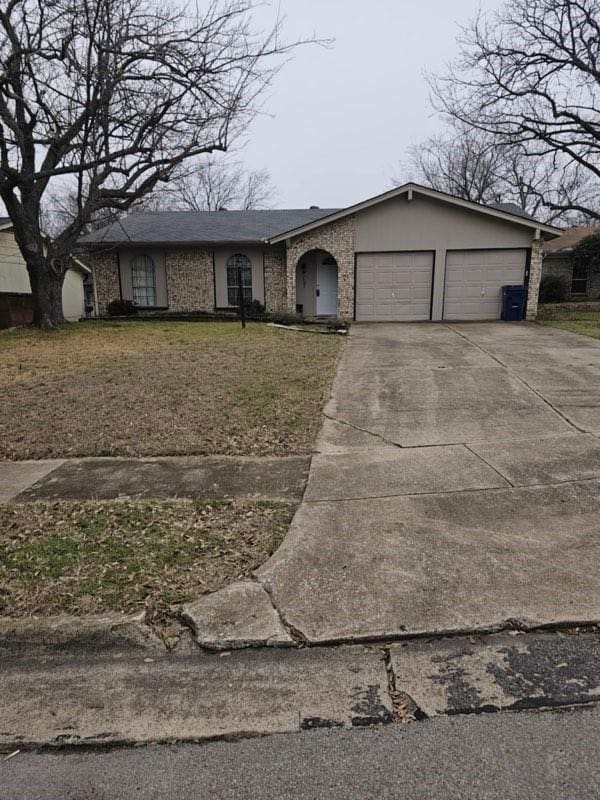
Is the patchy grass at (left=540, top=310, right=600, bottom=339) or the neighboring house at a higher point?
the neighboring house

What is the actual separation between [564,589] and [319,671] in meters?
1.50

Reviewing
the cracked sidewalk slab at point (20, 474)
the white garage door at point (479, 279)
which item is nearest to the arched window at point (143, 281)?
the white garage door at point (479, 279)

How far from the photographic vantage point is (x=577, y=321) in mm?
17422

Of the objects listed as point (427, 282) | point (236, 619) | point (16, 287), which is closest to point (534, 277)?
point (427, 282)

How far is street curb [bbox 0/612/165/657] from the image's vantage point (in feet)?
8.98

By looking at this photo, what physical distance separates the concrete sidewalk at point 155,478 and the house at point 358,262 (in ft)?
41.1

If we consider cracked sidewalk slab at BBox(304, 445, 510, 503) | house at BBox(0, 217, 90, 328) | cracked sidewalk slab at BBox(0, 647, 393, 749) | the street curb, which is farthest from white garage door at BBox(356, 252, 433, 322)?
cracked sidewalk slab at BBox(0, 647, 393, 749)

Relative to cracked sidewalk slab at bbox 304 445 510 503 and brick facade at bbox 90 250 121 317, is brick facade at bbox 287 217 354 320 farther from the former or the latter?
cracked sidewalk slab at bbox 304 445 510 503

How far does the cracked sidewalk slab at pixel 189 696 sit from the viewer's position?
220 cm

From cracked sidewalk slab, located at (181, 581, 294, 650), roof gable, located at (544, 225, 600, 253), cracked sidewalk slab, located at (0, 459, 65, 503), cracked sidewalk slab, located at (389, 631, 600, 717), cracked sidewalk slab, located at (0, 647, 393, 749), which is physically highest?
roof gable, located at (544, 225, 600, 253)

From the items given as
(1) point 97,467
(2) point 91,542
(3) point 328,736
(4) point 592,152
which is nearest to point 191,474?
(1) point 97,467

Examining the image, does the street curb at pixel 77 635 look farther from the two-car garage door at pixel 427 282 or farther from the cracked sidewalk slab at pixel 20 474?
the two-car garage door at pixel 427 282

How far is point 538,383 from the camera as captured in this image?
8430mm

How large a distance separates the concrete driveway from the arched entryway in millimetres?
12250
